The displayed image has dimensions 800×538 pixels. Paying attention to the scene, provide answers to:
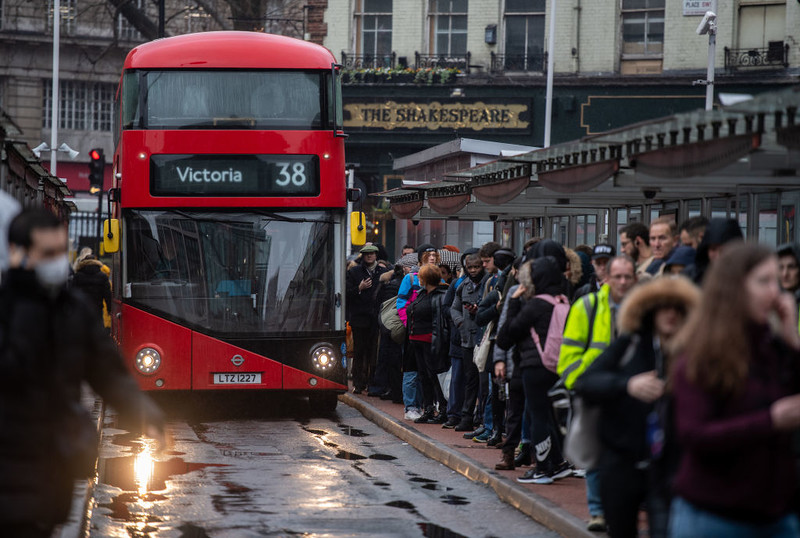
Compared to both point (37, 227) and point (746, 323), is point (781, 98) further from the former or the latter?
point (37, 227)

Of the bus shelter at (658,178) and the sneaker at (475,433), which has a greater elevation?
the bus shelter at (658,178)

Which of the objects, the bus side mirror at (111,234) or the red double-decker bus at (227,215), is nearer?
the bus side mirror at (111,234)

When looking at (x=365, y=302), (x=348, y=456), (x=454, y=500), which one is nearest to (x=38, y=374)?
(x=454, y=500)

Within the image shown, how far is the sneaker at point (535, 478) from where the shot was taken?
985cm

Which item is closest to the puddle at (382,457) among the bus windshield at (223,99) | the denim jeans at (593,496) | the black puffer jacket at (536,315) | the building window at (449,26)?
the black puffer jacket at (536,315)

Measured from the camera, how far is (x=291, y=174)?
14469 millimetres

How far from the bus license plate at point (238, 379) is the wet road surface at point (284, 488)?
19.5 inches

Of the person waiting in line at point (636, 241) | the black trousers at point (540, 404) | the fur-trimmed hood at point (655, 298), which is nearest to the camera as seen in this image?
the fur-trimmed hood at point (655, 298)

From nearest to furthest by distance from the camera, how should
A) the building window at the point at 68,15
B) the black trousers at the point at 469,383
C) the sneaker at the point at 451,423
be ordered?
the black trousers at the point at 469,383 < the sneaker at the point at 451,423 < the building window at the point at 68,15

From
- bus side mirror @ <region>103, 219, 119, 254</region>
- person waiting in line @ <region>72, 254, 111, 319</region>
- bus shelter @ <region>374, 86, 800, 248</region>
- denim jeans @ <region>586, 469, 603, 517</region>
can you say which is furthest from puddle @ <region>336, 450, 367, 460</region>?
person waiting in line @ <region>72, 254, 111, 319</region>

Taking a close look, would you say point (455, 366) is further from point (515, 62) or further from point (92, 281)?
point (515, 62)

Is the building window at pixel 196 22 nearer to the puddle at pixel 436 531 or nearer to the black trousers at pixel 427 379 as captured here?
the black trousers at pixel 427 379

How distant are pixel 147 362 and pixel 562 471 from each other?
6.04 meters

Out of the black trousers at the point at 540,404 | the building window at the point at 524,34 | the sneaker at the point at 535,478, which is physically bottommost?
the sneaker at the point at 535,478
